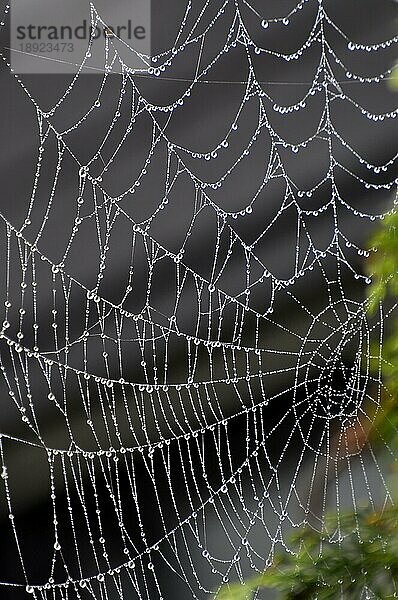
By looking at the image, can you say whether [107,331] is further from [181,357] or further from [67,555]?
[67,555]

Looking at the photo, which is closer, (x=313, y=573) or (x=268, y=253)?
(x=313, y=573)

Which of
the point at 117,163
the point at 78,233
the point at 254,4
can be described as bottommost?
the point at 78,233

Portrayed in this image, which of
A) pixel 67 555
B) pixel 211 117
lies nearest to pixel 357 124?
pixel 211 117

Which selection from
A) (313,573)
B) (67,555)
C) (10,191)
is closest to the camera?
(313,573)

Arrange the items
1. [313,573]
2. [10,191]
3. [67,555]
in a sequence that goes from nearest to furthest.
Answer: [313,573]
[10,191]
[67,555]

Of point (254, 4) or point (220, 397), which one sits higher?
point (254, 4)

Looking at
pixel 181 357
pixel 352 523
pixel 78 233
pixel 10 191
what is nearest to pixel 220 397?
pixel 181 357

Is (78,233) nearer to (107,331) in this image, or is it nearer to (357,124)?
(107,331)
